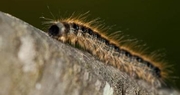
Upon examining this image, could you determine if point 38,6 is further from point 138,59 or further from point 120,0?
point 138,59

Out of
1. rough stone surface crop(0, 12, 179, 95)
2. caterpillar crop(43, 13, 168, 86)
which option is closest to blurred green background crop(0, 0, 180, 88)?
caterpillar crop(43, 13, 168, 86)

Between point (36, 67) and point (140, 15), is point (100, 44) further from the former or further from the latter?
point (140, 15)

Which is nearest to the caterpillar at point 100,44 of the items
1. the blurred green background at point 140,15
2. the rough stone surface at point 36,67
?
the rough stone surface at point 36,67

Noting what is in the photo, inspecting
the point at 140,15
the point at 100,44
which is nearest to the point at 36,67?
the point at 100,44

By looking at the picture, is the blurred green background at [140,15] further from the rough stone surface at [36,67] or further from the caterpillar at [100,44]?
the rough stone surface at [36,67]

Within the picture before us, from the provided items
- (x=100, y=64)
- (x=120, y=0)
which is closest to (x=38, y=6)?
(x=120, y=0)

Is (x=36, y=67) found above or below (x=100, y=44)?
below
